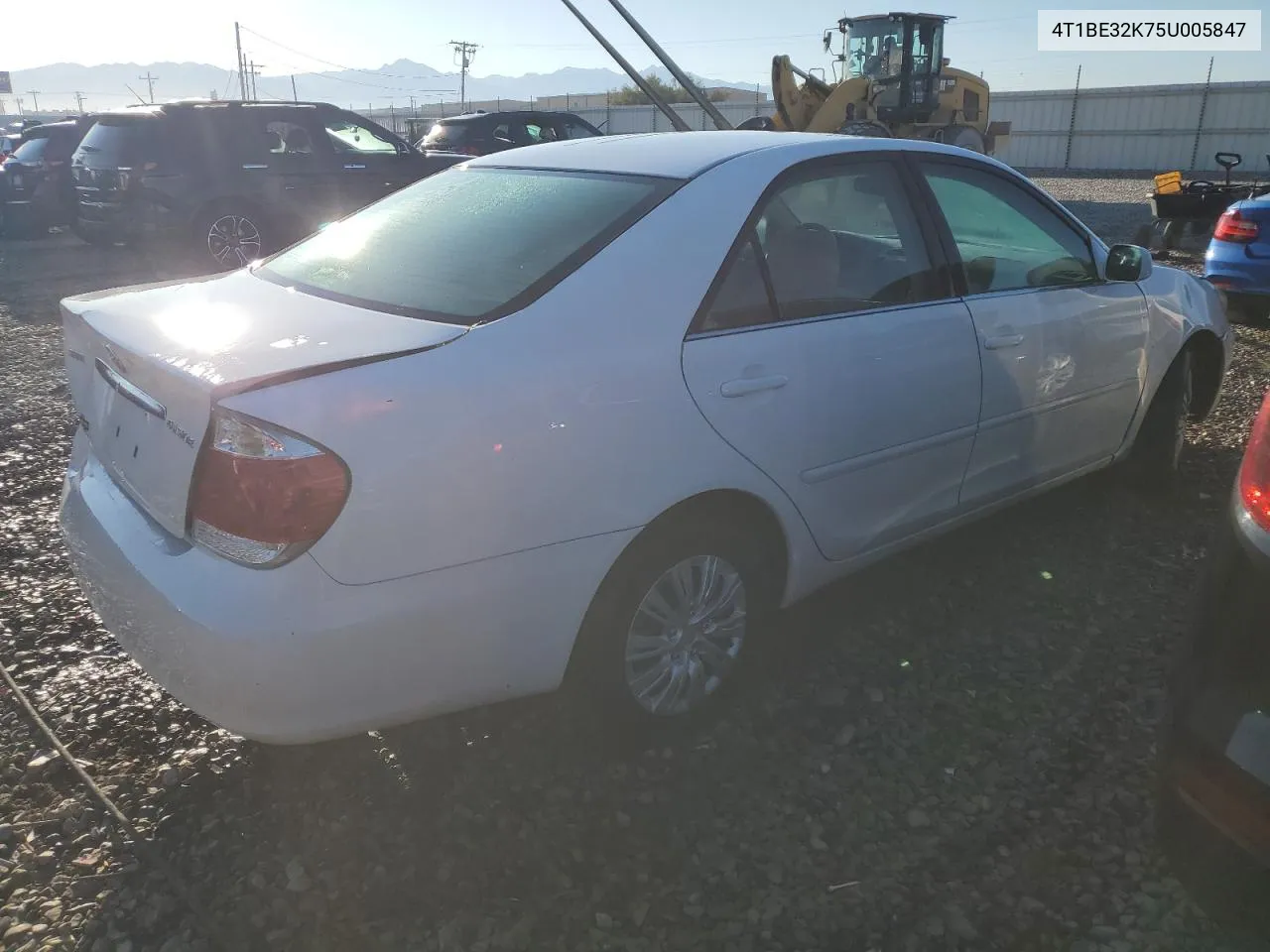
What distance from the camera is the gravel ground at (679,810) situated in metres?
2.15

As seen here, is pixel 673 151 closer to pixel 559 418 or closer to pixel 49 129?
pixel 559 418

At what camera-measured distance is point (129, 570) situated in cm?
221

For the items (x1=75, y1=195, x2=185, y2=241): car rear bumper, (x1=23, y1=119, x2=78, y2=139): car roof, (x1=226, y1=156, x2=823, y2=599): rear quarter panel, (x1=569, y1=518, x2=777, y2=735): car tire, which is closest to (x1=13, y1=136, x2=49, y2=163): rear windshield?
(x1=23, y1=119, x2=78, y2=139): car roof

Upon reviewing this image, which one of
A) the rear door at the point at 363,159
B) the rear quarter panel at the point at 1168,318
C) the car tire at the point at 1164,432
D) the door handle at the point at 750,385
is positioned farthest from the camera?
the rear door at the point at 363,159

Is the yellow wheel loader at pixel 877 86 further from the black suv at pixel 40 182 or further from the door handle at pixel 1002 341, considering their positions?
the door handle at pixel 1002 341

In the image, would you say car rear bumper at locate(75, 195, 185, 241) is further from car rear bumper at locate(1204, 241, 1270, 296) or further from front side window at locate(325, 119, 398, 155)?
car rear bumper at locate(1204, 241, 1270, 296)

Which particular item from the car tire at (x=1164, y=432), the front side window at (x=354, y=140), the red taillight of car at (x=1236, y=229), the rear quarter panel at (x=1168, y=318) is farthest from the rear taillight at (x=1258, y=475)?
the front side window at (x=354, y=140)

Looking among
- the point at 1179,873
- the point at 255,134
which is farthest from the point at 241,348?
the point at 255,134

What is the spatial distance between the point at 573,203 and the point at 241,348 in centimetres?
104

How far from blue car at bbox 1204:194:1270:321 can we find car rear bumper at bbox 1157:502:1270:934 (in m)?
6.57

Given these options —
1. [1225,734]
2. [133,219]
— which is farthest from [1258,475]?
[133,219]

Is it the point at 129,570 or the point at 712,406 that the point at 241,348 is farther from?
the point at 712,406

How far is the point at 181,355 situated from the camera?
87.3 inches

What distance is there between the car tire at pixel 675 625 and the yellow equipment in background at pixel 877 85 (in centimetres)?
1731
